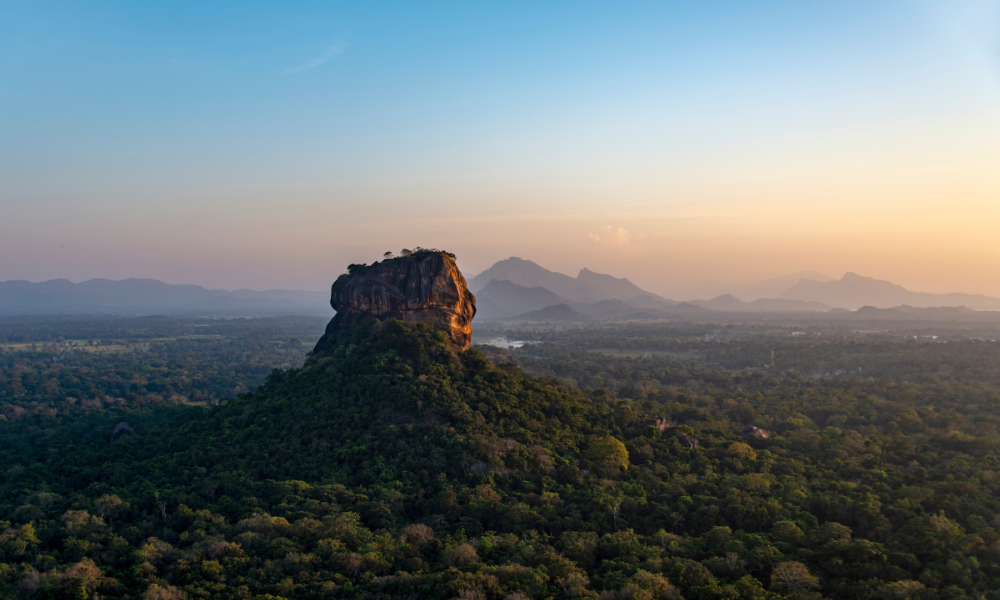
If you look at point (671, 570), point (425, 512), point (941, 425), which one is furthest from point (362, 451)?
point (941, 425)

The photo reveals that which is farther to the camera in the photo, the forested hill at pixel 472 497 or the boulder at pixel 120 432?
the boulder at pixel 120 432

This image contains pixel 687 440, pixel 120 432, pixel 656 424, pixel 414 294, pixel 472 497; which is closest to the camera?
pixel 472 497

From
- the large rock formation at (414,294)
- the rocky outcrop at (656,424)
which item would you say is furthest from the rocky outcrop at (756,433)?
the large rock formation at (414,294)

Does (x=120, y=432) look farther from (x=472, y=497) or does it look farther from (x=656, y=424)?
(x=656, y=424)

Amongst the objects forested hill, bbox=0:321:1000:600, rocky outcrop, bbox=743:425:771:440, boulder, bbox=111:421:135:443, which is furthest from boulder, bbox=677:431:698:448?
boulder, bbox=111:421:135:443

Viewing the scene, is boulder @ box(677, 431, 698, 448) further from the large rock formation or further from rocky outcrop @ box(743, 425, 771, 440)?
the large rock formation

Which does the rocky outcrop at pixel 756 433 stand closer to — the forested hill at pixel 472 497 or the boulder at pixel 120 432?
the forested hill at pixel 472 497

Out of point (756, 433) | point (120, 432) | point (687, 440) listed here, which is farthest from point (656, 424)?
point (120, 432)
